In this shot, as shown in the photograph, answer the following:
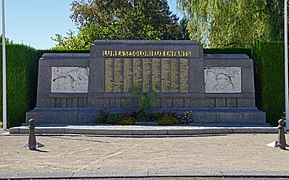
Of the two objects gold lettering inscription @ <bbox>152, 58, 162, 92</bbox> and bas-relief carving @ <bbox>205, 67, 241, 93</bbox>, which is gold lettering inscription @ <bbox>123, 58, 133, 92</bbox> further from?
bas-relief carving @ <bbox>205, 67, 241, 93</bbox>

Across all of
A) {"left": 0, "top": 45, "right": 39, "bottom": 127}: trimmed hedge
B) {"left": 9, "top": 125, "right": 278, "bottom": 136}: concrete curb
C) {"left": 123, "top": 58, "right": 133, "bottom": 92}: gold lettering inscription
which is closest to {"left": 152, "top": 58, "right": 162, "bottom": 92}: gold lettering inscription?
{"left": 123, "top": 58, "right": 133, "bottom": 92}: gold lettering inscription

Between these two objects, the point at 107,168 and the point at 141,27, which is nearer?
the point at 107,168

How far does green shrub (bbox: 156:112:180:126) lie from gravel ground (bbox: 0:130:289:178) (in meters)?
2.59

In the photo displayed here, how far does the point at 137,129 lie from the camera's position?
13516mm

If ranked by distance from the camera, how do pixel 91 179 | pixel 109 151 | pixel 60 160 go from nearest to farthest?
pixel 91 179 → pixel 60 160 → pixel 109 151

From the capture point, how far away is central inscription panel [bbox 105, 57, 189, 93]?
1688 cm

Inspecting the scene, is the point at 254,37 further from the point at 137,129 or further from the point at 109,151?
the point at 109,151

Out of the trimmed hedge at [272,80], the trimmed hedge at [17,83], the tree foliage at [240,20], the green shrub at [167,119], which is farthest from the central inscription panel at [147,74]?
the tree foliage at [240,20]

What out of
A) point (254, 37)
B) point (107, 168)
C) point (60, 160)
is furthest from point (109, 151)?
point (254, 37)

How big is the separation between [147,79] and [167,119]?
218 cm

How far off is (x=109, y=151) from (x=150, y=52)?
24.8 feet

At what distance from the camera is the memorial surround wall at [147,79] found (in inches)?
663

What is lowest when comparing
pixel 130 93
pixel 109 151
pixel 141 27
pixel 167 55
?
pixel 109 151

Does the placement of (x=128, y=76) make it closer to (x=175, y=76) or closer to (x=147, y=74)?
(x=147, y=74)
